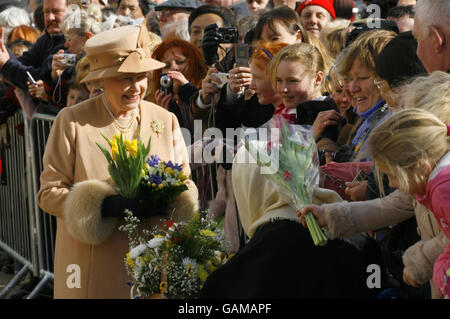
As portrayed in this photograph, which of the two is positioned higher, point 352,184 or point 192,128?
point 192,128

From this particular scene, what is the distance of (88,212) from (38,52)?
4288 millimetres

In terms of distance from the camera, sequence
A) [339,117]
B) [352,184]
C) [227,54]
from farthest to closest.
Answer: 1. [227,54]
2. [339,117]
3. [352,184]

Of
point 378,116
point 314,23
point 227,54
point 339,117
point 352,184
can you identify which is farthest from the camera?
point 314,23

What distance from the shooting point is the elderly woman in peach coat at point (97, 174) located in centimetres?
479

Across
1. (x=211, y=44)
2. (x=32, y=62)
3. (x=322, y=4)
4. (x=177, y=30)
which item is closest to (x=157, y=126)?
(x=211, y=44)

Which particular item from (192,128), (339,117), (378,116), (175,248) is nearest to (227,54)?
(192,128)

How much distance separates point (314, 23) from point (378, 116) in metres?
3.17

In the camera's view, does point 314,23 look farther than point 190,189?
Yes

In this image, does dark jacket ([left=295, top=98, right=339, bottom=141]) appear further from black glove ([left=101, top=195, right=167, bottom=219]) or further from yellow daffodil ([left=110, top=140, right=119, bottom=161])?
yellow daffodil ([left=110, top=140, right=119, bottom=161])

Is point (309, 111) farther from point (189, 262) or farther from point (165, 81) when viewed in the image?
point (165, 81)

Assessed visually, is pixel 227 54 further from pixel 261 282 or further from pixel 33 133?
pixel 261 282

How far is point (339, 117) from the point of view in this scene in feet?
16.0

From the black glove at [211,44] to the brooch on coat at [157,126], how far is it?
54.9 inches

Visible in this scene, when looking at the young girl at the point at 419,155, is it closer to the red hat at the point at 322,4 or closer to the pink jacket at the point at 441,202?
the pink jacket at the point at 441,202
